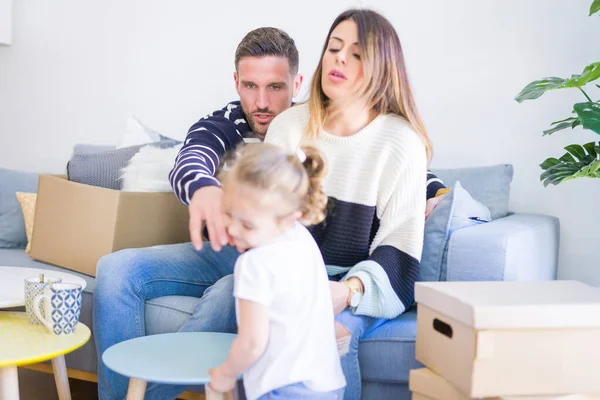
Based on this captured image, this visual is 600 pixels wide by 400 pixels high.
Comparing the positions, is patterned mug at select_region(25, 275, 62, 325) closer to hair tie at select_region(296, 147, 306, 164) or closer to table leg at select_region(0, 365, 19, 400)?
table leg at select_region(0, 365, 19, 400)

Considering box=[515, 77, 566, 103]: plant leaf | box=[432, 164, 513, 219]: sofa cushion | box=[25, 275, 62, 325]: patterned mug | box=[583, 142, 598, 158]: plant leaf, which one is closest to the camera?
box=[25, 275, 62, 325]: patterned mug

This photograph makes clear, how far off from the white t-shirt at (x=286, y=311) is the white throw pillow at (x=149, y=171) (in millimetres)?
973

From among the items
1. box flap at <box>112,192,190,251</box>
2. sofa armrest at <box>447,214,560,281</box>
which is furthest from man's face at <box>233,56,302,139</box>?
sofa armrest at <box>447,214,560,281</box>

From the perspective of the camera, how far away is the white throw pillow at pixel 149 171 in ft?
6.78

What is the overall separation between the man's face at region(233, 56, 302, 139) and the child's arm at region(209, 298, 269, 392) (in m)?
0.83

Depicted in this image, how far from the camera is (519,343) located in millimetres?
1214

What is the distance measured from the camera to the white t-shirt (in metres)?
1.12

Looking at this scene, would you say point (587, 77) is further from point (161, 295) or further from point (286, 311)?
point (161, 295)

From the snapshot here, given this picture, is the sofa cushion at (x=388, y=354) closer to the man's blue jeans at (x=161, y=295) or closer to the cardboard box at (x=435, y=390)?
the man's blue jeans at (x=161, y=295)

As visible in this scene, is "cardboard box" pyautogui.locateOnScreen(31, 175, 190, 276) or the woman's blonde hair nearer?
the woman's blonde hair

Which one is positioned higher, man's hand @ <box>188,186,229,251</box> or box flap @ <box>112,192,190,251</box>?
man's hand @ <box>188,186,229,251</box>

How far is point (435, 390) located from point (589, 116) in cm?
74

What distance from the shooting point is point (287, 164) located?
116 centimetres

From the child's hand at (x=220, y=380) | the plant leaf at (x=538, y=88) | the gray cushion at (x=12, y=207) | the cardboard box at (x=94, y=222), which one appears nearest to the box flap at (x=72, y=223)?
the cardboard box at (x=94, y=222)
